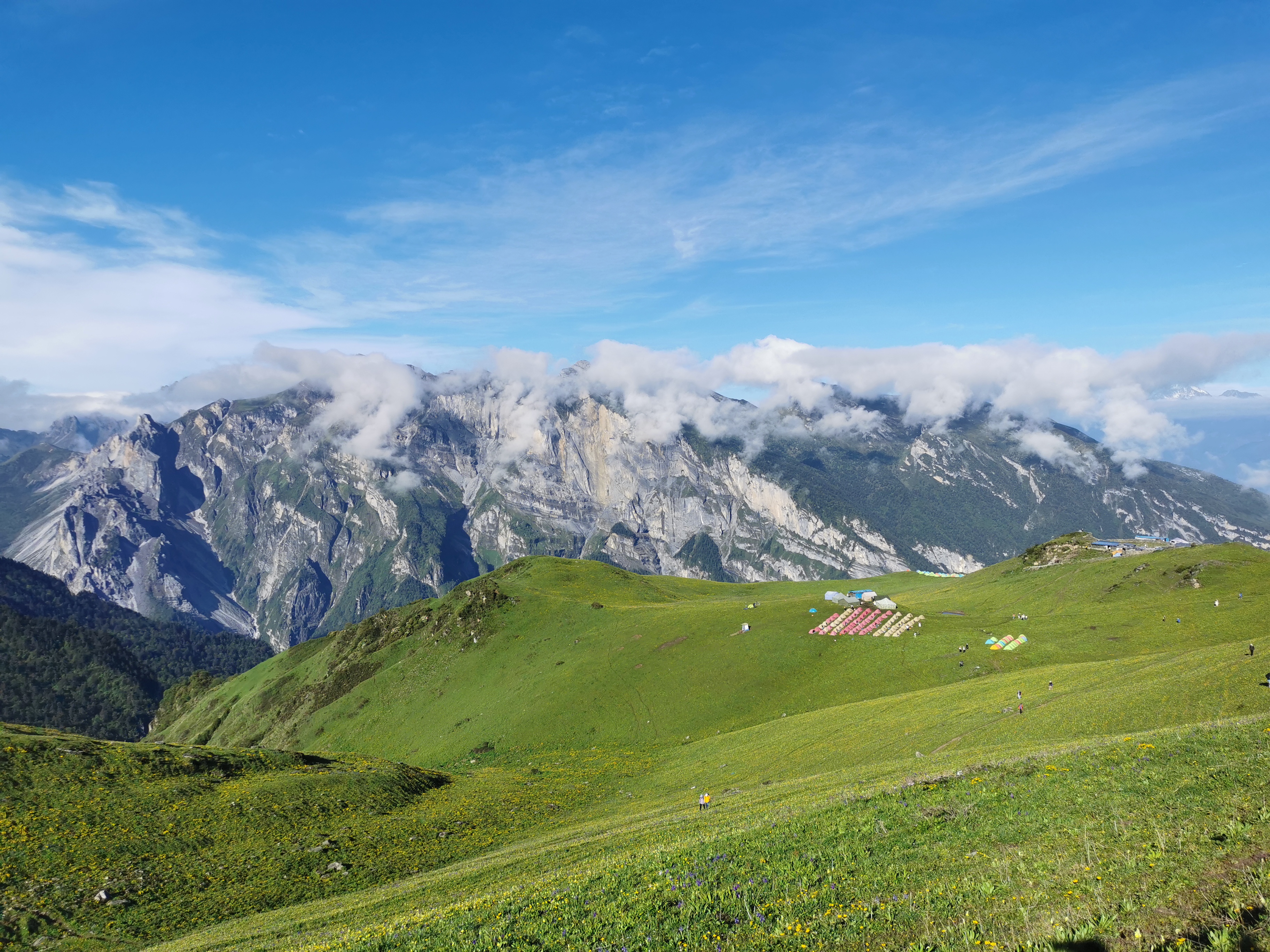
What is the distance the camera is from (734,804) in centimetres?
4556

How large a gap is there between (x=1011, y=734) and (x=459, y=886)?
44.2m

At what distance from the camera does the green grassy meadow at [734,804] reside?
15.6 metres

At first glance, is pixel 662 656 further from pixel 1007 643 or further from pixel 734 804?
pixel 734 804

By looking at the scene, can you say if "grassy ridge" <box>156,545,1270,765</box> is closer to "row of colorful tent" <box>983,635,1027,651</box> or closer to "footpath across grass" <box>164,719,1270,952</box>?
"row of colorful tent" <box>983,635,1027,651</box>

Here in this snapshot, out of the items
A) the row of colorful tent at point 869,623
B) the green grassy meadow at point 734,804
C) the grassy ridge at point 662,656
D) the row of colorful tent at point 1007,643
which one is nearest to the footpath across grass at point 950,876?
the green grassy meadow at point 734,804

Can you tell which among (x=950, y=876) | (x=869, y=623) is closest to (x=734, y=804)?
(x=950, y=876)

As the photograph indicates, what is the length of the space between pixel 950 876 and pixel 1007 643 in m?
104

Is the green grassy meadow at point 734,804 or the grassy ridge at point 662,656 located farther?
the grassy ridge at point 662,656

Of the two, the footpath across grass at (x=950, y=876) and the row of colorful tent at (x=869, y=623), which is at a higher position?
the footpath across grass at (x=950, y=876)

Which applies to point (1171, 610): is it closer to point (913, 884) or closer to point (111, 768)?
point (913, 884)

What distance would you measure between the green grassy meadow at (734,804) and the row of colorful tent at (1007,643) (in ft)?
7.38

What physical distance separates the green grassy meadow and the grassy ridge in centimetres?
86

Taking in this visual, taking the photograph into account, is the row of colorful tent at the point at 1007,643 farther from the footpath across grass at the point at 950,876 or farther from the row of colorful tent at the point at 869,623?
the footpath across grass at the point at 950,876

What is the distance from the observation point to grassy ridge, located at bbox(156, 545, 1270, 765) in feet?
336
